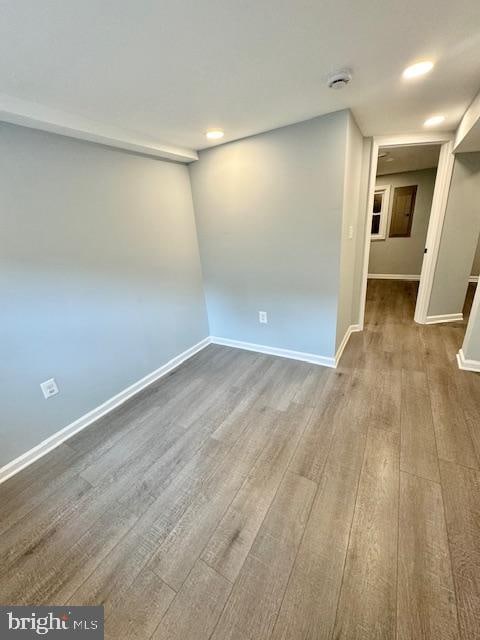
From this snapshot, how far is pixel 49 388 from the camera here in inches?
70.7

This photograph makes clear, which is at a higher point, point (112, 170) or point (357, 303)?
point (112, 170)

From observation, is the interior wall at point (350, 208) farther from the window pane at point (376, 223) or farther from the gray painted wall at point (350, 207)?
the window pane at point (376, 223)

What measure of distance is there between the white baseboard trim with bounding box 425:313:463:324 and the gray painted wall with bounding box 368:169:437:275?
8.05 ft

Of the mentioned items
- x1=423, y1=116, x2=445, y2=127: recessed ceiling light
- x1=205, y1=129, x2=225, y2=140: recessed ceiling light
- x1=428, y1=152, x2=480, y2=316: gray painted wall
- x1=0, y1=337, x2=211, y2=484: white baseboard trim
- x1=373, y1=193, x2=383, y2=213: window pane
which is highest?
x1=423, y1=116, x2=445, y2=127: recessed ceiling light

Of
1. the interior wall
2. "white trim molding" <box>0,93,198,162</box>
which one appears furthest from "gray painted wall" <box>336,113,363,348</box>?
"white trim molding" <box>0,93,198,162</box>

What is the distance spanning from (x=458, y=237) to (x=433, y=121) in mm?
1349

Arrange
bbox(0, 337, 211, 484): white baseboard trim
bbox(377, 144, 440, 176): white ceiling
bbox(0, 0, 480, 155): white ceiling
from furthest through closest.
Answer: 1. bbox(377, 144, 440, 176): white ceiling
2. bbox(0, 337, 211, 484): white baseboard trim
3. bbox(0, 0, 480, 155): white ceiling

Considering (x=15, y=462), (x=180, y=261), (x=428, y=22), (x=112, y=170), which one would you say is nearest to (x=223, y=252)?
(x=180, y=261)

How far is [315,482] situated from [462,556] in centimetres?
64

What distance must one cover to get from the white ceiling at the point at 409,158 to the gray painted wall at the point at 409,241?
266 millimetres

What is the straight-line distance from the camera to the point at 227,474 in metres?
1.54

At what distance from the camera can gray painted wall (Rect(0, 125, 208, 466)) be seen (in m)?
1.58

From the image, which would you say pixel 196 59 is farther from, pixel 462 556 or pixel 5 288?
pixel 462 556

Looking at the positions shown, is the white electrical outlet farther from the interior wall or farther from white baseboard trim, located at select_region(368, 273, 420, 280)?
white baseboard trim, located at select_region(368, 273, 420, 280)
